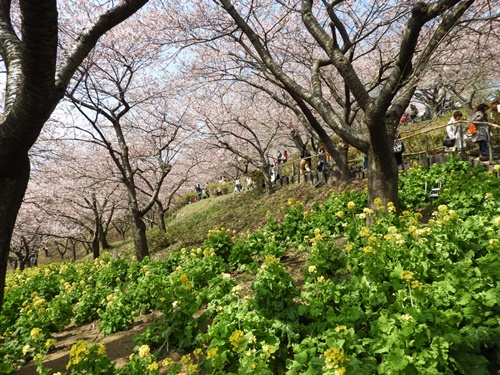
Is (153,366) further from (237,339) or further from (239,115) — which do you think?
(239,115)

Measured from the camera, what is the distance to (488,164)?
752cm

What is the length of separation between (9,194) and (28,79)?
1.06 meters

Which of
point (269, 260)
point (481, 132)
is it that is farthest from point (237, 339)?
point (481, 132)

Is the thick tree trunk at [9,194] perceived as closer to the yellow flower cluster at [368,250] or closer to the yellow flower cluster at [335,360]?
the yellow flower cluster at [335,360]

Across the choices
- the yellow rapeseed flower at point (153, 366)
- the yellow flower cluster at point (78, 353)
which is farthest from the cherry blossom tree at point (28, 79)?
the yellow rapeseed flower at point (153, 366)

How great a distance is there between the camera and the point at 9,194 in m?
2.67

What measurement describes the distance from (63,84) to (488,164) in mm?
9130

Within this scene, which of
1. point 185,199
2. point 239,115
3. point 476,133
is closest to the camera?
point 476,133

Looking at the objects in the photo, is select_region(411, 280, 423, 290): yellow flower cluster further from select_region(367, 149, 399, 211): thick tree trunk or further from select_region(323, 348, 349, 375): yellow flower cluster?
select_region(367, 149, 399, 211): thick tree trunk

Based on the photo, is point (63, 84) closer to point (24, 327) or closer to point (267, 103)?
point (24, 327)

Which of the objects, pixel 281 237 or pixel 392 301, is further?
pixel 281 237

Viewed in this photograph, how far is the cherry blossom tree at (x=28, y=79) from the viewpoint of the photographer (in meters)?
2.11

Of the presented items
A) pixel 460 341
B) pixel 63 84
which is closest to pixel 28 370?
pixel 63 84

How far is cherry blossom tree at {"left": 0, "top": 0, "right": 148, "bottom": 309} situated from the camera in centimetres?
211
